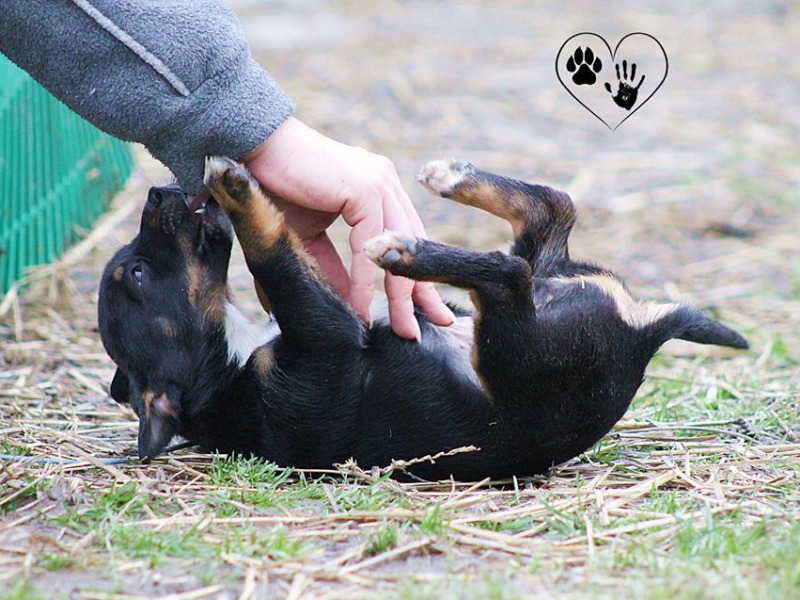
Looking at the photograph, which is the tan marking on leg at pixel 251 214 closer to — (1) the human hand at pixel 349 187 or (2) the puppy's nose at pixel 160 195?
(1) the human hand at pixel 349 187

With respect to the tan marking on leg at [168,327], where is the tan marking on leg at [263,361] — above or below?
below

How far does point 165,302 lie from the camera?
3.98 metres

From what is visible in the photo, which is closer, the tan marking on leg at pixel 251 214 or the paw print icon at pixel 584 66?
the tan marking on leg at pixel 251 214

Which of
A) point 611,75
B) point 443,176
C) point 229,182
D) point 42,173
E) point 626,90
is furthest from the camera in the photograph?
point 611,75

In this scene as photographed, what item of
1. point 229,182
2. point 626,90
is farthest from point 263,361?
point 626,90

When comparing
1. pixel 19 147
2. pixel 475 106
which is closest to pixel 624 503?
pixel 19 147

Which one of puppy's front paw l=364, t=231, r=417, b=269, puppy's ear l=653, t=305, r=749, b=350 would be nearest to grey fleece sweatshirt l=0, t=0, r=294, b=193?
puppy's front paw l=364, t=231, r=417, b=269

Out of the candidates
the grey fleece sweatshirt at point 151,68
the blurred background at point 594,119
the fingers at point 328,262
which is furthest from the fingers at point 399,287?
the blurred background at point 594,119

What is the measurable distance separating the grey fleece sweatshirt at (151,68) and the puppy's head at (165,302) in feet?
1.94

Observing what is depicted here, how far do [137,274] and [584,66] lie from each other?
678 cm

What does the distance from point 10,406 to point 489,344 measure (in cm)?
188

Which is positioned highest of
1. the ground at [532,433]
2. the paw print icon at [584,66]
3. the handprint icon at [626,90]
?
the paw print icon at [584,66]

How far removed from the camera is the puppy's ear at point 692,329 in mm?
3896

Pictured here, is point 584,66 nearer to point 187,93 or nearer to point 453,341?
point 453,341
